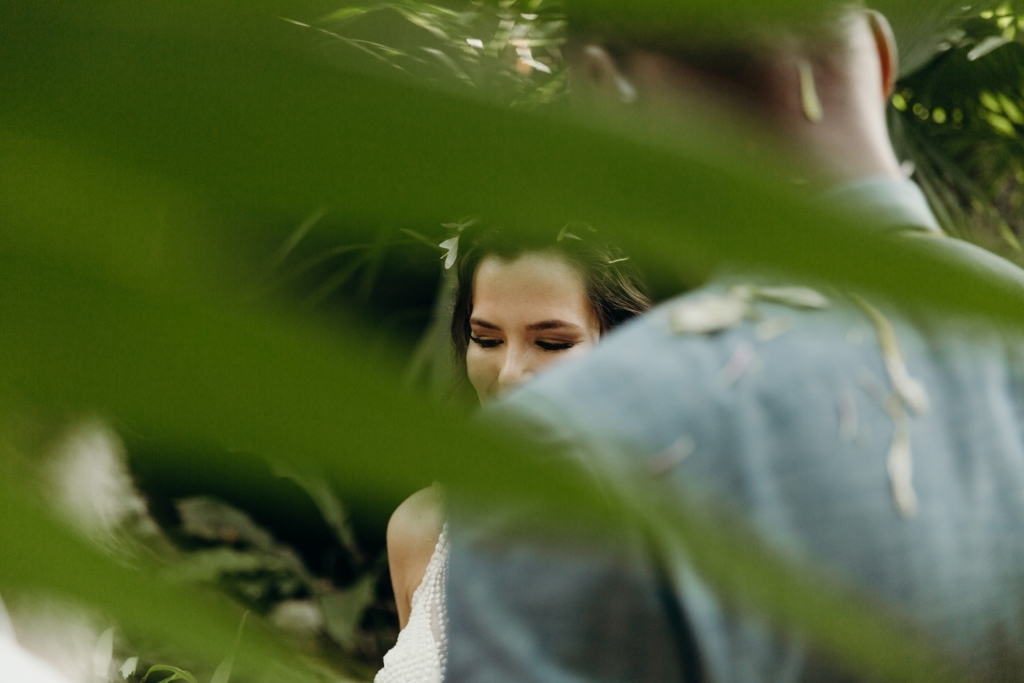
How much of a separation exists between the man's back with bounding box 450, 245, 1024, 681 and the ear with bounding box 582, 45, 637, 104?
22 cm

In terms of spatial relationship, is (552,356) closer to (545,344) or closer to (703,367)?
(545,344)

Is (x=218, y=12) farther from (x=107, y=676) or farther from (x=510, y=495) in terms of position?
(x=107, y=676)

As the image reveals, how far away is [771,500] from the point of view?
1.35ft

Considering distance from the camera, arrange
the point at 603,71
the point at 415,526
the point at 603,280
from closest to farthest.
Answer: the point at 603,71
the point at 603,280
the point at 415,526

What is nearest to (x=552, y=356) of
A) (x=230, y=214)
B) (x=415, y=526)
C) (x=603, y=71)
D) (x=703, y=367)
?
(x=415, y=526)

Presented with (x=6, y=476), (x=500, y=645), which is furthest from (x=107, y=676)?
(x=6, y=476)

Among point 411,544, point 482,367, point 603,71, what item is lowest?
point 411,544

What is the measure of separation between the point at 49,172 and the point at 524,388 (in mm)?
392

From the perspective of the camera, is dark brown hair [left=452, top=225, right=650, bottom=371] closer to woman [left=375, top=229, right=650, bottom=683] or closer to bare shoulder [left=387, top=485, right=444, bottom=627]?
woman [left=375, top=229, right=650, bottom=683]

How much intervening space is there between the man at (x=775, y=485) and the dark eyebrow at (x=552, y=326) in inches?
17.3

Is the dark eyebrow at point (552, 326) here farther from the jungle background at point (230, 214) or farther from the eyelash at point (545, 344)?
the jungle background at point (230, 214)

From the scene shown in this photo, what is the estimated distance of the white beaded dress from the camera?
2.79 feet

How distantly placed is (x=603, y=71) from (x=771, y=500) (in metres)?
0.29

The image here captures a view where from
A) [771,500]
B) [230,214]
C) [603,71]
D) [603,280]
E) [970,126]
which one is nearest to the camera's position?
[230,214]
